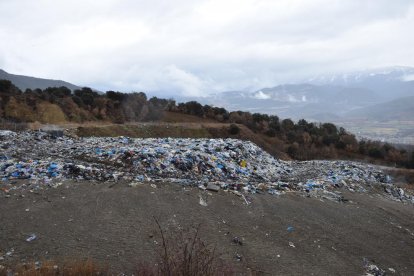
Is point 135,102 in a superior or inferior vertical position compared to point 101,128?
superior

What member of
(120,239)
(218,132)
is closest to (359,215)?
(120,239)

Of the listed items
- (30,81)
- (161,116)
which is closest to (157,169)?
(161,116)

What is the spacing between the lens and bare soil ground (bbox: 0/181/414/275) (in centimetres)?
557

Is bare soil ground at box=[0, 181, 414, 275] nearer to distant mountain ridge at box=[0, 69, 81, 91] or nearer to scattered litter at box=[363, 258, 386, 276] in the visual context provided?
scattered litter at box=[363, 258, 386, 276]

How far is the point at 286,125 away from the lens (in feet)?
127

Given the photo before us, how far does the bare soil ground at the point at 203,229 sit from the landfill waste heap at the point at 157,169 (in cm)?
57

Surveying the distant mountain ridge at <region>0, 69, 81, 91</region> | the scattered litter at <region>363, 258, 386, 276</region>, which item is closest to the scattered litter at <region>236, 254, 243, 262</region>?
the scattered litter at <region>363, 258, 386, 276</region>

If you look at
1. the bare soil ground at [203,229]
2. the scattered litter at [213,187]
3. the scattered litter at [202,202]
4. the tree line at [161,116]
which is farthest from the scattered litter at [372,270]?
the tree line at [161,116]

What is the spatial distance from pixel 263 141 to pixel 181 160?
22.2 metres

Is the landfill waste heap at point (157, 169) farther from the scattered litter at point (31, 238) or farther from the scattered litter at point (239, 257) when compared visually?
the scattered litter at point (239, 257)

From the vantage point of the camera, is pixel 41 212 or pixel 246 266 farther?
pixel 41 212

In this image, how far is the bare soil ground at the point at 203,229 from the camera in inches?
219

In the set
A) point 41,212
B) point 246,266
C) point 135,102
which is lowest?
point 246,266

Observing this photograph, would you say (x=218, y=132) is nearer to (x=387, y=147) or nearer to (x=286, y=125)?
(x=286, y=125)
